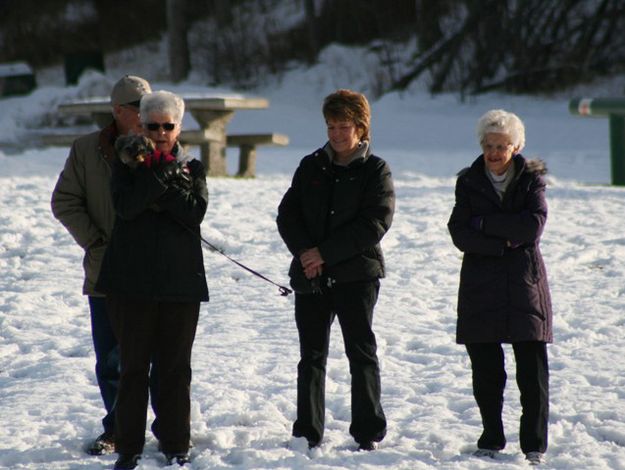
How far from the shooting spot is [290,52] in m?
25.4

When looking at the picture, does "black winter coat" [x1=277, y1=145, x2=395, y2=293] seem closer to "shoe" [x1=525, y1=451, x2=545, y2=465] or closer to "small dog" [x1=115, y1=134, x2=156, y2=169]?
"small dog" [x1=115, y1=134, x2=156, y2=169]

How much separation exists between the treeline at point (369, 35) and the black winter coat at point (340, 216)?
16469 millimetres

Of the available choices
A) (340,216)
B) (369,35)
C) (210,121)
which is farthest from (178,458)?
(369,35)

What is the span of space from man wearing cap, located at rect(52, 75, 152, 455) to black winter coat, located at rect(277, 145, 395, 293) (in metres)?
0.74

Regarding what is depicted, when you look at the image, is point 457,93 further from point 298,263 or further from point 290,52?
point 298,263

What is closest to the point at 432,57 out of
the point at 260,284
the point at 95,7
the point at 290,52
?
the point at 290,52

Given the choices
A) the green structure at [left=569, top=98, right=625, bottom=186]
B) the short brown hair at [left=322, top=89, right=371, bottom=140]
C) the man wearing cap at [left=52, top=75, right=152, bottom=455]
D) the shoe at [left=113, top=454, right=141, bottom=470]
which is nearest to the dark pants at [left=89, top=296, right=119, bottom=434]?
the man wearing cap at [left=52, top=75, right=152, bottom=455]

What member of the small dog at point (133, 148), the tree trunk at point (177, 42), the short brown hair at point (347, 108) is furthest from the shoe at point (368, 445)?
the tree trunk at point (177, 42)

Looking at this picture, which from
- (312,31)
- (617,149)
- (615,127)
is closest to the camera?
(617,149)

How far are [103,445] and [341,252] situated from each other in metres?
1.29

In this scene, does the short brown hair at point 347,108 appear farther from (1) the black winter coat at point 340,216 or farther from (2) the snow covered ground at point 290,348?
(2) the snow covered ground at point 290,348

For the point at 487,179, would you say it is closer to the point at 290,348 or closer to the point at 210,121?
the point at 290,348

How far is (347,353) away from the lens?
16.4 ft

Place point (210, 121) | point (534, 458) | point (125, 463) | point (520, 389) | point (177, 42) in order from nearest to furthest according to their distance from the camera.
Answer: point (125, 463)
point (534, 458)
point (520, 389)
point (210, 121)
point (177, 42)
